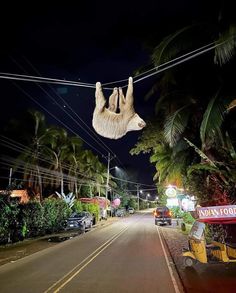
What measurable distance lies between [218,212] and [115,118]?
5660 mm

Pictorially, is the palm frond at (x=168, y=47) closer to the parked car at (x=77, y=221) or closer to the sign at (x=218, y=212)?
the sign at (x=218, y=212)

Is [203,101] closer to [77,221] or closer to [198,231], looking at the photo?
[198,231]

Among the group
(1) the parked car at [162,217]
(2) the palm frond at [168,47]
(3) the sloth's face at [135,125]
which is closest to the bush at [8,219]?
(2) the palm frond at [168,47]

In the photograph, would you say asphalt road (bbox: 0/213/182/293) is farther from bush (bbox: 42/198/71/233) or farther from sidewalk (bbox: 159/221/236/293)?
bush (bbox: 42/198/71/233)

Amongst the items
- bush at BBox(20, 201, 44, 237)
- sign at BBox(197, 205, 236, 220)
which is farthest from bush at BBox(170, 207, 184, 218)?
sign at BBox(197, 205, 236, 220)

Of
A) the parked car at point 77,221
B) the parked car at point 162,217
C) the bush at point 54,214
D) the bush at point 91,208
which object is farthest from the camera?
the bush at point 91,208

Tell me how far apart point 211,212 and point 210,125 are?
2659mm

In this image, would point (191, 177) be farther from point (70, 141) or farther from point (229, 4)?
point (70, 141)

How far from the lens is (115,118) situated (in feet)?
23.9

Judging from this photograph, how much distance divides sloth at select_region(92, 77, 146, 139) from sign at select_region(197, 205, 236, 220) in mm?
5172

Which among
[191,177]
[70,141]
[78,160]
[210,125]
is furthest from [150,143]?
[78,160]

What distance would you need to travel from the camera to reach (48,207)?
1142 inches

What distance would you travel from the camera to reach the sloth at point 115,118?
7.14 meters

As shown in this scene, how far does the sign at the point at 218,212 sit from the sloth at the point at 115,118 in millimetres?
5172
